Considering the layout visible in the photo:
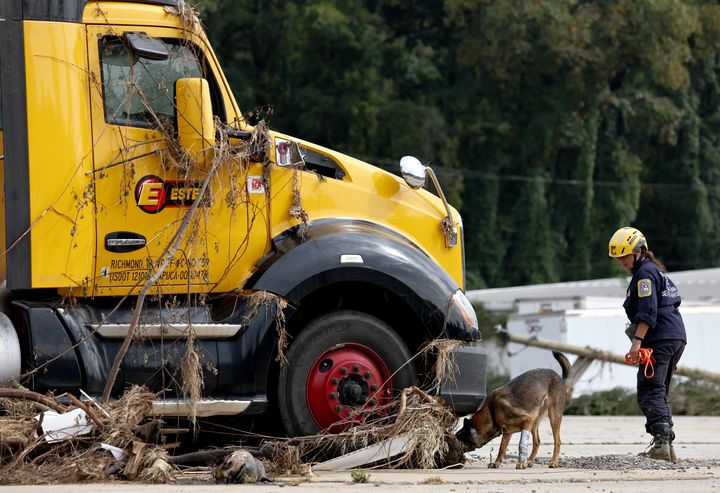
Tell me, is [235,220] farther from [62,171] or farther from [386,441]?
[386,441]

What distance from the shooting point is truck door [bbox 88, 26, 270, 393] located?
31.9 ft

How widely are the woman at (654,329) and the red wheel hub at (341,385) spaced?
6.89 feet

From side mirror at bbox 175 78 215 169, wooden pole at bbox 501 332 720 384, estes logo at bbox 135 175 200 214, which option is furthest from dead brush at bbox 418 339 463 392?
wooden pole at bbox 501 332 720 384

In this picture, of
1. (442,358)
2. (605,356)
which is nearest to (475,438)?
(442,358)

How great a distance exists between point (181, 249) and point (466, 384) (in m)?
2.25

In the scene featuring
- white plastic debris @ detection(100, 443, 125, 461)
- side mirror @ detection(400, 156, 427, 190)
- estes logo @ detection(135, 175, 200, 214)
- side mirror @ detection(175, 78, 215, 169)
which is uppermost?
side mirror @ detection(175, 78, 215, 169)

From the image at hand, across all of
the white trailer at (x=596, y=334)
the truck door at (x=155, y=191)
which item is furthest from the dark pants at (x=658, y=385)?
the white trailer at (x=596, y=334)

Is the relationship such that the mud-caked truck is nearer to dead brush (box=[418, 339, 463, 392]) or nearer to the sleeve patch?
dead brush (box=[418, 339, 463, 392])

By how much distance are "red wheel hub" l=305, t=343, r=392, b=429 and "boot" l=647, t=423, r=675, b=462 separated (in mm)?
2177

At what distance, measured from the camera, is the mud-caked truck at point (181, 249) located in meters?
9.43

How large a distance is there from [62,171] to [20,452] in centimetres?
194

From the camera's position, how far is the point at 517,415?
10.2m

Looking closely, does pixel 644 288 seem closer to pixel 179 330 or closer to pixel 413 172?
pixel 413 172

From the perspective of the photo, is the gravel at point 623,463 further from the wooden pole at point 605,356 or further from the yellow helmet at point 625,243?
the wooden pole at point 605,356
